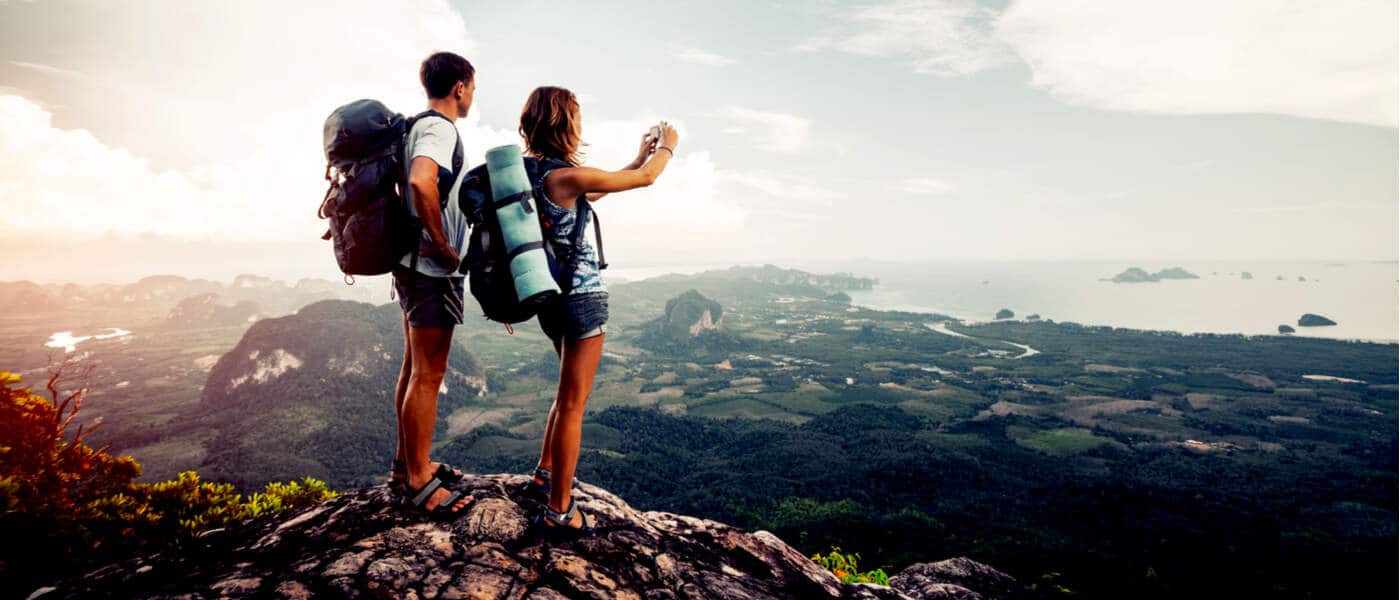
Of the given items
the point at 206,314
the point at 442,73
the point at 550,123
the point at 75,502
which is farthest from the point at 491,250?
the point at 206,314

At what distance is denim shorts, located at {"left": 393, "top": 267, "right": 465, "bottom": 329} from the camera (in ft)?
10.8

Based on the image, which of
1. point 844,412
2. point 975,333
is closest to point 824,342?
point 975,333

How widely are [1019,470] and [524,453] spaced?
63.9 m

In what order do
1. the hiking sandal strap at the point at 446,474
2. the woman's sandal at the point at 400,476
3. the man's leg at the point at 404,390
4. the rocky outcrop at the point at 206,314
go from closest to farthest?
the man's leg at the point at 404,390 < the woman's sandal at the point at 400,476 < the hiking sandal strap at the point at 446,474 < the rocky outcrop at the point at 206,314

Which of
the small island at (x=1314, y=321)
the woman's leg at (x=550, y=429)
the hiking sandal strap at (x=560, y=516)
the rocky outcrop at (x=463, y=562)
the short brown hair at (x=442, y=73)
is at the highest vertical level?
the short brown hair at (x=442, y=73)

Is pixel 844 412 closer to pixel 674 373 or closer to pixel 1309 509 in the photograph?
pixel 674 373

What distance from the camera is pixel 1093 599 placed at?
118 feet

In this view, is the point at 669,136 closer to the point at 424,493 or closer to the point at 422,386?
the point at 422,386

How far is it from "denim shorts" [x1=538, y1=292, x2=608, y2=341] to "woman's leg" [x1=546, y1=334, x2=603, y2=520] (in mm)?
64

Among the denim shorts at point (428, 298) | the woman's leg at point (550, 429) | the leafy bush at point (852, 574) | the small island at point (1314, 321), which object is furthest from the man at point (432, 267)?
the small island at point (1314, 321)

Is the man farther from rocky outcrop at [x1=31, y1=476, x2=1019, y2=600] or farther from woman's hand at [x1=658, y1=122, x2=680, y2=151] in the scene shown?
woman's hand at [x1=658, y1=122, x2=680, y2=151]

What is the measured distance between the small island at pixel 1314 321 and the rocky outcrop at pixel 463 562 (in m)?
251

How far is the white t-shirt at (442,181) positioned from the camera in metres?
3.12

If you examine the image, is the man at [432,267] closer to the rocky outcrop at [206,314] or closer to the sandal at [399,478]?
the sandal at [399,478]
